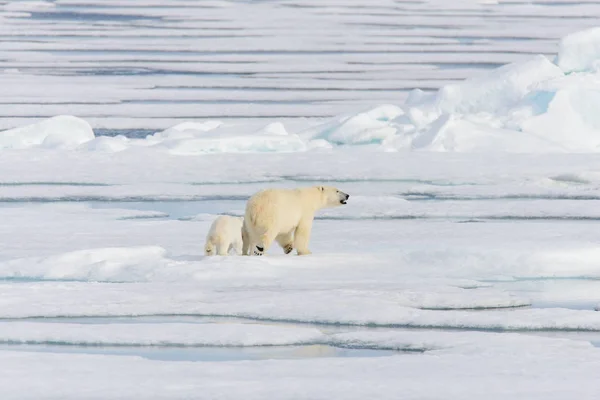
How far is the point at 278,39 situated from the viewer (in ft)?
74.1

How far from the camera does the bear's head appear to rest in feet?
20.3

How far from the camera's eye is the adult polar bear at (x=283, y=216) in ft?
19.2

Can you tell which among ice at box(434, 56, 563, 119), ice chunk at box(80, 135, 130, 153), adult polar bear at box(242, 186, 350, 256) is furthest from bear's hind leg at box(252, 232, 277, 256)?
ice at box(434, 56, 563, 119)

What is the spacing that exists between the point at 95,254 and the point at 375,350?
74.0 inches

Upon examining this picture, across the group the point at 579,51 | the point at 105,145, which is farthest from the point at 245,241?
the point at 579,51

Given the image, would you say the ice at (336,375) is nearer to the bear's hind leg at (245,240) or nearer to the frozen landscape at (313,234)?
the frozen landscape at (313,234)

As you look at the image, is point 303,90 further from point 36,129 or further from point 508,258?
point 508,258

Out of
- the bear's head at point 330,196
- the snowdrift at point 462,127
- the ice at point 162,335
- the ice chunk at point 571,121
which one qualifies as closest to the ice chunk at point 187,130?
the snowdrift at point 462,127

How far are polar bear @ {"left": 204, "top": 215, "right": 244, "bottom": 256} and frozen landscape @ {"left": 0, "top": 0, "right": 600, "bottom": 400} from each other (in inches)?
5.3

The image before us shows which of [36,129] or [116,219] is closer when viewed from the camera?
[116,219]

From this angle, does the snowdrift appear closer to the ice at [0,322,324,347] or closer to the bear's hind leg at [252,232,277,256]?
the bear's hind leg at [252,232,277,256]

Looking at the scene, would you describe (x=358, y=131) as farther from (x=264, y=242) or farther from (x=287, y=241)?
(x=264, y=242)

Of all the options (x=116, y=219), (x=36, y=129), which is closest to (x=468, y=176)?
(x=116, y=219)

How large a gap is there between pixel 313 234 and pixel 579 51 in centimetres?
509
